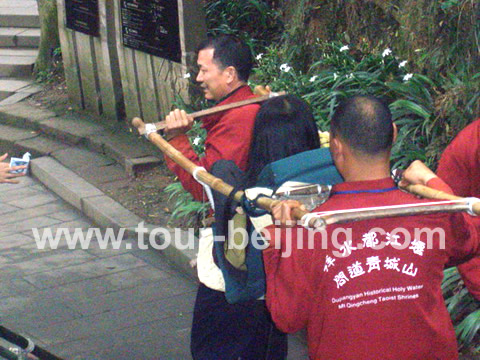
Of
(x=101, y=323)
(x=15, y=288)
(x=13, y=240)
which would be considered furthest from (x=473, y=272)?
(x=13, y=240)

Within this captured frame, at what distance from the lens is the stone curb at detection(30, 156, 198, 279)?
22.0 ft

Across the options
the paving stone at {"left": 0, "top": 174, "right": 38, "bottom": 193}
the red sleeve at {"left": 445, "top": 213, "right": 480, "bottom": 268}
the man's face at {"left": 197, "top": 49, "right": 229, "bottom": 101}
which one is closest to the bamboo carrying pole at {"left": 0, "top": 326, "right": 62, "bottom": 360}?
the man's face at {"left": 197, "top": 49, "right": 229, "bottom": 101}

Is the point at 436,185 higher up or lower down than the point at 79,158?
higher up

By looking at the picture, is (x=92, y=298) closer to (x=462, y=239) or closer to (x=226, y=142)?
(x=226, y=142)

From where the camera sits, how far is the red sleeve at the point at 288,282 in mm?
2596

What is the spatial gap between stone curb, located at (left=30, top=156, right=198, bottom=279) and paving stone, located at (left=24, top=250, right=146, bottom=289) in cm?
30

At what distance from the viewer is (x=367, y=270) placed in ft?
8.44

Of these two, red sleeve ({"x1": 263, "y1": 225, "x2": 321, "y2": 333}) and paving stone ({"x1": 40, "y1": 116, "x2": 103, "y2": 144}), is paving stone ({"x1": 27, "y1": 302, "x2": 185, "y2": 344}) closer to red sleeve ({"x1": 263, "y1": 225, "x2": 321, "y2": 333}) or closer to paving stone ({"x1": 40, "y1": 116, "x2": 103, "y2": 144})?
red sleeve ({"x1": 263, "y1": 225, "x2": 321, "y2": 333})

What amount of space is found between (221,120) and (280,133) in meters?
0.53

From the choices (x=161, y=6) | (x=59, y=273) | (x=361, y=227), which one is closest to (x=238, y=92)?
(x=361, y=227)

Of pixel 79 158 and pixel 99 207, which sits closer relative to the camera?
pixel 99 207

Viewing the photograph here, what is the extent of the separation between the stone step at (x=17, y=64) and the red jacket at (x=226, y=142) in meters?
8.71

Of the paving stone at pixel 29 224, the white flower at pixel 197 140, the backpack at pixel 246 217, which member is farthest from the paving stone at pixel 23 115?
the backpack at pixel 246 217

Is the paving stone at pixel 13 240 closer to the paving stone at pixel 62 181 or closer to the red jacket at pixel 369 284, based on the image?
the paving stone at pixel 62 181
